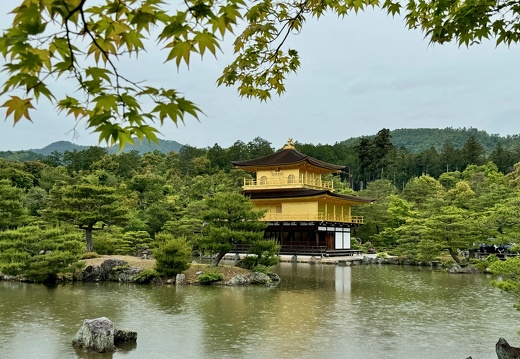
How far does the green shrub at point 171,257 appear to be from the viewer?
42.5ft

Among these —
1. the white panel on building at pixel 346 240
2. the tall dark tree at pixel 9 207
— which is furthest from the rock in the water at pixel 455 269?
the tall dark tree at pixel 9 207

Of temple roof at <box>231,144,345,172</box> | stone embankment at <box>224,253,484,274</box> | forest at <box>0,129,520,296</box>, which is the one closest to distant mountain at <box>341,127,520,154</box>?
forest at <box>0,129,520,296</box>

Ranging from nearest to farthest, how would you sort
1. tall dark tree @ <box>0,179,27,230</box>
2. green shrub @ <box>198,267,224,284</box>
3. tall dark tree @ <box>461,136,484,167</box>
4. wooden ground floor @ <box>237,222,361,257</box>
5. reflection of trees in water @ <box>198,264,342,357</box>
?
reflection of trees in water @ <box>198,264,342,357</box> → green shrub @ <box>198,267,224,284</box> → tall dark tree @ <box>0,179,27,230</box> → wooden ground floor @ <box>237,222,361,257</box> → tall dark tree @ <box>461,136,484,167</box>

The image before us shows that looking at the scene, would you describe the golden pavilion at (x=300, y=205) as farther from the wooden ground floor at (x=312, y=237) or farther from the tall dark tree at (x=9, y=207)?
the tall dark tree at (x=9, y=207)

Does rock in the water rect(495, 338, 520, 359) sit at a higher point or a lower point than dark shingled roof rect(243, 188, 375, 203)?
lower

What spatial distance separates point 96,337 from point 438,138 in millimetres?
106140

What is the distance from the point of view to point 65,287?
1234 cm

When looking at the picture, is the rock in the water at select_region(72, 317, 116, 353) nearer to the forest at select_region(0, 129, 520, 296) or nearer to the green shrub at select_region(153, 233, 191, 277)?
the green shrub at select_region(153, 233, 191, 277)

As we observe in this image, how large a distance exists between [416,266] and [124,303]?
15387mm

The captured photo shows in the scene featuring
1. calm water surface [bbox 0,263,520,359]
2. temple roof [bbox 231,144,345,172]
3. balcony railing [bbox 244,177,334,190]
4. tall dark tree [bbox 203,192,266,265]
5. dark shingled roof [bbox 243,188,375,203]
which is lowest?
calm water surface [bbox 0,263,520,359]

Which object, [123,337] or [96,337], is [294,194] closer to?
[123,337]

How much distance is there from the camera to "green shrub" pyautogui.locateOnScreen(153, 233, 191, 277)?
1297cm

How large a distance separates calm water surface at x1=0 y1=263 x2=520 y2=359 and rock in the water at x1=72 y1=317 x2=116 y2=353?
0.16 m

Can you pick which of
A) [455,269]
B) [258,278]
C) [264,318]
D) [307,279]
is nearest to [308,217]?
[455,269]
